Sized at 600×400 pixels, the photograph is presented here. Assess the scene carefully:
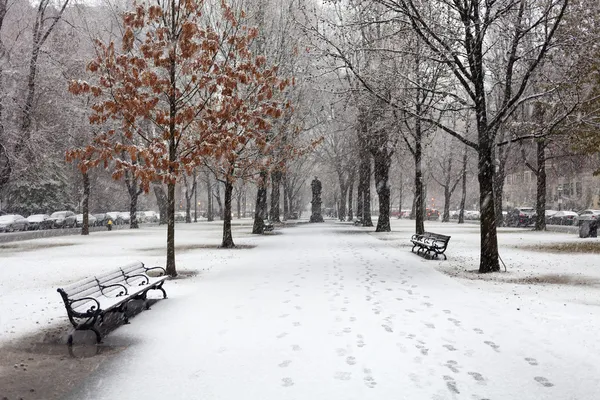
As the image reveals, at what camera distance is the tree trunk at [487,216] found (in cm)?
1291

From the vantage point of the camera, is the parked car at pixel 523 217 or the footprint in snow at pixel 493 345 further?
the parked car at pixel 523 217

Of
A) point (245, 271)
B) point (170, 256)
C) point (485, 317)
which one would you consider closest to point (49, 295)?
point (170, 256)

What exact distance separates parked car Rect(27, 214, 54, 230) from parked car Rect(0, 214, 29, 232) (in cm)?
85

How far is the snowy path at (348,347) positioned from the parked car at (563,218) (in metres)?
40.4

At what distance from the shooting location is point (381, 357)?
5770 millimetres

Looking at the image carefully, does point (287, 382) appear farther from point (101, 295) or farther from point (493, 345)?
point (101, 295)

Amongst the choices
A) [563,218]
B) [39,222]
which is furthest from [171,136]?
[563,218]

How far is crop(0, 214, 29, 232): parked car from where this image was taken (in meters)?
37.8

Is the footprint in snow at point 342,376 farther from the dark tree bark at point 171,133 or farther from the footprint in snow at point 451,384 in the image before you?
the dark tree bark at point 171,133

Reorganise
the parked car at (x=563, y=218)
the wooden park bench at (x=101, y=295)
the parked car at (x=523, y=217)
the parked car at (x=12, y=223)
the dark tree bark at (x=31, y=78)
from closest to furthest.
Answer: the wooden park bench at (x=101, y=295)
the dark tree bark at (x=31, y=78)
the parked car at (x=12, y=223)
the parked car at (x=523, y=217)
the parked car at (x=563, y=218)

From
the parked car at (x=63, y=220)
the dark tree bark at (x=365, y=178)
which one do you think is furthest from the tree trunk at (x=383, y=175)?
the parked car at (x=63, y=220)

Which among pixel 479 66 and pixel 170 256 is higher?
pixel 479 66

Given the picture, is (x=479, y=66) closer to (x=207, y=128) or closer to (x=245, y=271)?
(x=207, y=128)

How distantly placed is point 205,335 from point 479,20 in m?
10.1
